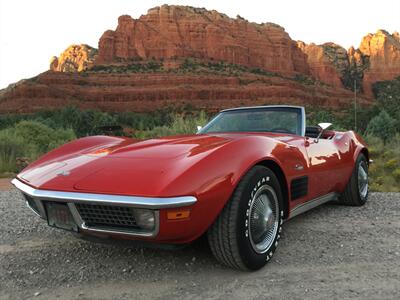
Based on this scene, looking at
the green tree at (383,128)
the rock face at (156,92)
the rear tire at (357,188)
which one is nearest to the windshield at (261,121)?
the rear tire at (357,188)

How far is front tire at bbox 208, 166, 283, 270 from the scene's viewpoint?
240 centimetres

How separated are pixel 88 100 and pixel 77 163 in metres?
64.6

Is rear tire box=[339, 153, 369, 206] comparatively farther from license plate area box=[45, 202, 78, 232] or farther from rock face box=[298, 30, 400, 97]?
rock face box=[298, 30, 400, 97]

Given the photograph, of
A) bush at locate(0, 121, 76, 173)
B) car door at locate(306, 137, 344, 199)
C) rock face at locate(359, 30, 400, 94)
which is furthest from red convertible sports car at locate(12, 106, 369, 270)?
rock face at locate(359, 30, 400, 94)

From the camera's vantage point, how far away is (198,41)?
93.6 metres

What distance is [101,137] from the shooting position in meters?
3.65

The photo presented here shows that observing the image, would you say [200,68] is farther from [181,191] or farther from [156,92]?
[181,191]

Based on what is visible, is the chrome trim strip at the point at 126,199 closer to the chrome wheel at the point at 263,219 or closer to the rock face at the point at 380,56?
the chrome wheel at the point at 263,219

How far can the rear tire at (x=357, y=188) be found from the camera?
4406mm

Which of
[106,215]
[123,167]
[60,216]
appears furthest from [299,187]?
[60,216]

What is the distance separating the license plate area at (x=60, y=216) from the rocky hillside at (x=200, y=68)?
2465 inches

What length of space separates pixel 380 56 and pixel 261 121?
120 metres

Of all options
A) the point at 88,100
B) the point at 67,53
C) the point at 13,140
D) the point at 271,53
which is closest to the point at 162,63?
the point at 88,100

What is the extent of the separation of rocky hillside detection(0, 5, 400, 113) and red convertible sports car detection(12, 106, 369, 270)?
62144 millimetres
